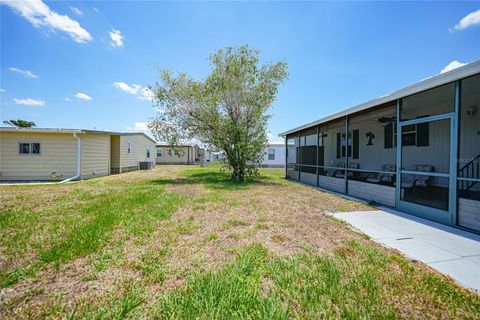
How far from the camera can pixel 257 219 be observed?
4.57 m

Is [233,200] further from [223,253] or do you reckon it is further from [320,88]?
[320,88]

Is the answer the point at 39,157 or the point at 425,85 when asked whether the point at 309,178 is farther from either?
the point at 39,157

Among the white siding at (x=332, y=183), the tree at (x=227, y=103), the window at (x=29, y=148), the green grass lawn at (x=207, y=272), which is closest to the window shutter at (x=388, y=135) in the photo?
the white siding at (x=332, y=183)

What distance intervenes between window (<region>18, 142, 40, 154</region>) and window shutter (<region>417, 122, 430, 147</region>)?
1855 centimetres

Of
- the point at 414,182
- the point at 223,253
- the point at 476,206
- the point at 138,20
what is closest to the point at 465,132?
the point at 414,182

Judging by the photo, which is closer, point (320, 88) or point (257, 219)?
point (257, 219)

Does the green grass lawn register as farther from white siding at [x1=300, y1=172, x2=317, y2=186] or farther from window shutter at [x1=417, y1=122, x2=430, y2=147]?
window shutter at [x1=417, y1=122, x2=430, y2=147]

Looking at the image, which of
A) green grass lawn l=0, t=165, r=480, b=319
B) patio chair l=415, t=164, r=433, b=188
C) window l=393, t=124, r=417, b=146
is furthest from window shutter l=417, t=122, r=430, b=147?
green grass lawn l=0, t=165, r=480, b=319

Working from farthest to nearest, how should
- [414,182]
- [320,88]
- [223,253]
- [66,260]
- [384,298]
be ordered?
[320,88], [414,182], [223,253], [66,260], [384,298]

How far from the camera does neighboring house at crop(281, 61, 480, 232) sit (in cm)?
405

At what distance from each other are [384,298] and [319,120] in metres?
8.04

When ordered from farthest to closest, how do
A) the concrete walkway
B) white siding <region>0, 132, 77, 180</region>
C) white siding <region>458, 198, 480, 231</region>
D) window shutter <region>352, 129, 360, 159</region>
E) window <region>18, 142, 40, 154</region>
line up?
window shutter <region>352, 129, 360, 159</region> < window <region>18, 142, 40, 154</region> < white siding <region>0, 132, 77, 180</region> < white siding <region>458, 198, 480, 231</region> < the concrete walkway

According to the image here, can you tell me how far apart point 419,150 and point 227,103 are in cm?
875

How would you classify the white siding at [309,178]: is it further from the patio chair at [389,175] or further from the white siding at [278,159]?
the white siding at [278,159]
